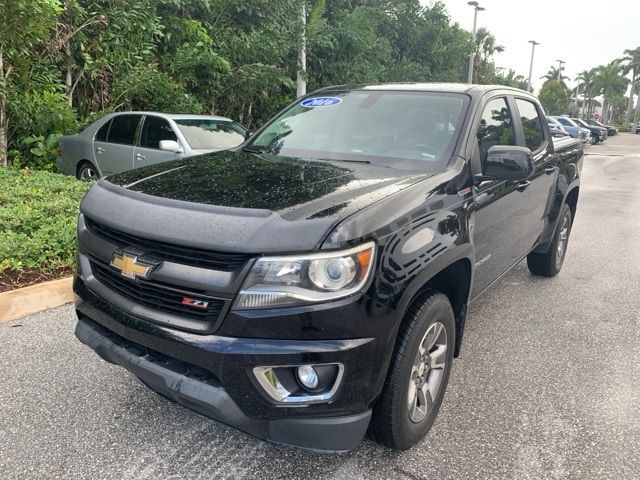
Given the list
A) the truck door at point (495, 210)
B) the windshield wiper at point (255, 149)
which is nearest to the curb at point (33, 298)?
the windshield wiper at point (255, 149)

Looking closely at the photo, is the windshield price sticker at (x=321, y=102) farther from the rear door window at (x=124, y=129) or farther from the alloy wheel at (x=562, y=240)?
the rear door window at (x=124, y=129)

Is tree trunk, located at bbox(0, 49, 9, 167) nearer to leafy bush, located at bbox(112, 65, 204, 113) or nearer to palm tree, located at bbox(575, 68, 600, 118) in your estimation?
leafy bush, located at bbox(112, 65, 204, 113)

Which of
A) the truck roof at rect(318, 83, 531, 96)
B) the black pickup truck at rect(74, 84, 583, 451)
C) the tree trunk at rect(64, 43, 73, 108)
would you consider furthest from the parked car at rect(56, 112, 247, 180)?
the black pickup truck at rect(74, 84, 583, 451)

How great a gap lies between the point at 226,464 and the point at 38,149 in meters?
8.81

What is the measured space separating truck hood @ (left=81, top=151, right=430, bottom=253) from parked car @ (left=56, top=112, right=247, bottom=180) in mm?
4219

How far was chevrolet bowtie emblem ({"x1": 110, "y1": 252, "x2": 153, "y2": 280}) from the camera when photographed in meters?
2.11

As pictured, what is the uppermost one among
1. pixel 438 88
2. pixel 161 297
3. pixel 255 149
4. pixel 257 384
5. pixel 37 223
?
pixel 438 88

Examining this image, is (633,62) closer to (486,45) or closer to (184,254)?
(486,45)

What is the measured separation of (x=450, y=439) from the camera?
8.63 ft

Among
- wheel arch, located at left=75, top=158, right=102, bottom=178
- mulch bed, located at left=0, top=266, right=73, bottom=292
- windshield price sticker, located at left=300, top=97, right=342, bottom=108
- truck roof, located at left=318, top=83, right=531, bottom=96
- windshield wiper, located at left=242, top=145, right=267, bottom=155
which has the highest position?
truck roof, located at left=318, top=83, right=531, bottom=96

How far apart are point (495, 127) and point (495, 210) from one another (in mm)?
620

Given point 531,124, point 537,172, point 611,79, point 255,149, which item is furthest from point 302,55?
point 611,79

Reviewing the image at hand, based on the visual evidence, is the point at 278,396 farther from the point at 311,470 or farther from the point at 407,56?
the point at 407,56

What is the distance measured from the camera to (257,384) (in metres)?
1.94
